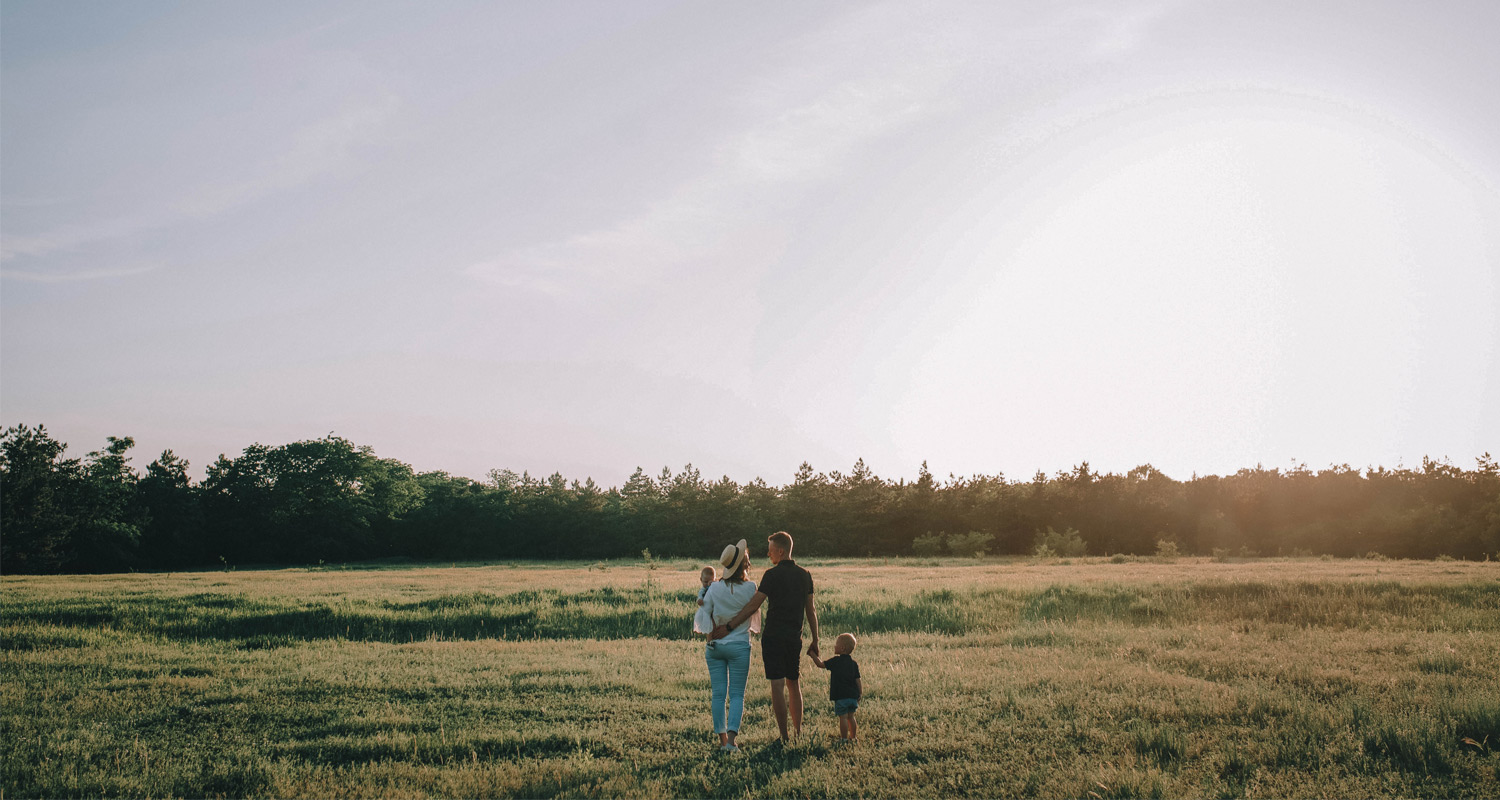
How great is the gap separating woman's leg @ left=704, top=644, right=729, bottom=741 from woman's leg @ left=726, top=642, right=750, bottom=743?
0.10m

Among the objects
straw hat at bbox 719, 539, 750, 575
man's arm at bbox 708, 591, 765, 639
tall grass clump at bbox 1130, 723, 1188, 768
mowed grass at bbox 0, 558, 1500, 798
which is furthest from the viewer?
straw hat at bbox 719, 539, 750, 575

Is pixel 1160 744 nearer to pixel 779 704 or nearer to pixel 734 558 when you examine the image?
pixel 779 704

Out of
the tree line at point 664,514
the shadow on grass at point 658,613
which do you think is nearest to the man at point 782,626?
the shadow on grass at point 658,613

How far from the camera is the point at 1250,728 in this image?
30.2 ft

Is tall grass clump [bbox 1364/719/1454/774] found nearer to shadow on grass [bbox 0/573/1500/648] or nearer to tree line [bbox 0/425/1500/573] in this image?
shadow on grass [bbox 0/573/1500/648]

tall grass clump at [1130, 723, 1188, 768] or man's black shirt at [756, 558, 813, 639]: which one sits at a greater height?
man's black shirt at [756, 558, 813, 639]

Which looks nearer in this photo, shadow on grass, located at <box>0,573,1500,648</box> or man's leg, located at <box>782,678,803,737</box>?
man's leg, located at <box>782,678,803,737</box>

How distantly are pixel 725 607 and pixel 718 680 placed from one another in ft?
2.83

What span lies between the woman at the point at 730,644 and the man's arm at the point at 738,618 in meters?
0.08

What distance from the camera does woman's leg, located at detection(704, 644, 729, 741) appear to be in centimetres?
864

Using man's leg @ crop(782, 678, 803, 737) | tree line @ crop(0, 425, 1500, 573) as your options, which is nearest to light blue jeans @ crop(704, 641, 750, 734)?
man's leg @ crop(782, 678, 803, 737)

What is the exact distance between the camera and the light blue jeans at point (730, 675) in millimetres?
8688

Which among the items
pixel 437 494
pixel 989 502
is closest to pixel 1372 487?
pixel 989 502

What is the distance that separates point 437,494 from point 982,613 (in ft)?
269
